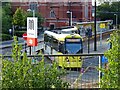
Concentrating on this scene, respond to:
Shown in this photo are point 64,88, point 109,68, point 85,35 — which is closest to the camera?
point 109,68

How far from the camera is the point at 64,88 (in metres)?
1.57

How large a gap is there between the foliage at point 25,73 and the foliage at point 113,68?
0.25 meters

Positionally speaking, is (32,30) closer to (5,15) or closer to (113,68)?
(5,15)

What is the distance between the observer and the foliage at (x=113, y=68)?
1424 millimetres

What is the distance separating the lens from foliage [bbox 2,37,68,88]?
58.5 inches

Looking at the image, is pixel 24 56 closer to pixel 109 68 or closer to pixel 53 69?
pixel 53 69

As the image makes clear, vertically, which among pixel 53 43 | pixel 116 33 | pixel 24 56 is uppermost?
pixel 116 33

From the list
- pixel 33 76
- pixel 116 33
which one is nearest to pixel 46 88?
pixel 33 76

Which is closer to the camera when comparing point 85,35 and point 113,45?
point 113,45

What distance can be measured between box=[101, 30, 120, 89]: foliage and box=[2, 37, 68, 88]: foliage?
0.25 m

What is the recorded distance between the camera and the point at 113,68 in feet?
4.69

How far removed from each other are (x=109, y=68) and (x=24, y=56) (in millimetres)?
443

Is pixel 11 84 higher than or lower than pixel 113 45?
lower

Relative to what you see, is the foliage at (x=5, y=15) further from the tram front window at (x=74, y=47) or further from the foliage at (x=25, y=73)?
the tram front window at (x=74, y=47)
